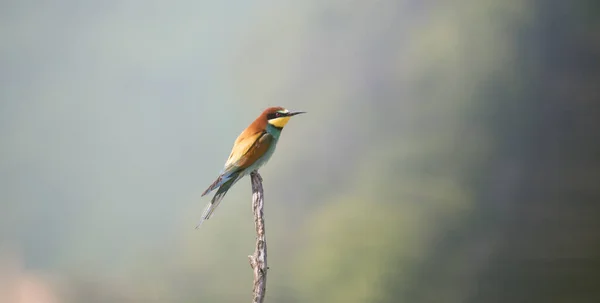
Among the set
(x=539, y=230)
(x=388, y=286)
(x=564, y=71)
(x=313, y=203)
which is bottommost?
(x=388, y=286)

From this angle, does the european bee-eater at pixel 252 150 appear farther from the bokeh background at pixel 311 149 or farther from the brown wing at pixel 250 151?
the bokeh background at pixel 311 149

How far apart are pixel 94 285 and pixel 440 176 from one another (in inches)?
69.6

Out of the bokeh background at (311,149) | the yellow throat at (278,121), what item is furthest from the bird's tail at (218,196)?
the bokeh background at (311,149)

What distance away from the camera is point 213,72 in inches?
116

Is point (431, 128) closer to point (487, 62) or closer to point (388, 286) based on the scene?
point (487, 62)

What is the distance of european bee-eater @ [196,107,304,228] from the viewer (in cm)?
241

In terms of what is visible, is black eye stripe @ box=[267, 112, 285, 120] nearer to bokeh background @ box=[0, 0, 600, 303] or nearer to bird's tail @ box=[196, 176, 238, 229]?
bird's tail @ box=[196, 176, 238, 229]

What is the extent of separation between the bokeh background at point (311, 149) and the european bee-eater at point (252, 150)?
0.42 metres

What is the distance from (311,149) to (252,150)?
0.65 metres

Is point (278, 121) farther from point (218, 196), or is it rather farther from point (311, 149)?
point (311, 149)

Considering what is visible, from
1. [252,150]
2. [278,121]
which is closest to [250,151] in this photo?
[252,150]

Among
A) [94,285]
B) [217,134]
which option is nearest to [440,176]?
[217,134]

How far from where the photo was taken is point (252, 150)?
2.41 metres

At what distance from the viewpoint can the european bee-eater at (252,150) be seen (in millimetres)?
2408
